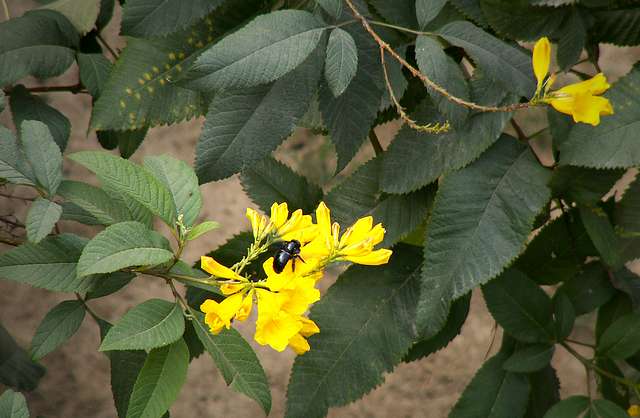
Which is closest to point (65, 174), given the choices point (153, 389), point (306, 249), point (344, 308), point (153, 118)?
point (153, 118)

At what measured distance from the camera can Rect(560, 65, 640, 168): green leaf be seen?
81 cm

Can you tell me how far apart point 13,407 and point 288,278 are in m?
0.30

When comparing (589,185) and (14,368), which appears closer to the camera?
(589,185)

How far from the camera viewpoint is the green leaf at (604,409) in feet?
3.20

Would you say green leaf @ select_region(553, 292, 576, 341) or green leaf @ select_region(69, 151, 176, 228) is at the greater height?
green leaf @ select_region(69, 151, 176, 228)

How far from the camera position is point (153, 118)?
3.02 ft

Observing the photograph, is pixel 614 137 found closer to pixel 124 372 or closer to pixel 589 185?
pixel 589 185

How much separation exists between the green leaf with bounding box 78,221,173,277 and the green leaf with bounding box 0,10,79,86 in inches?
14.3

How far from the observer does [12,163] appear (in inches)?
27.2

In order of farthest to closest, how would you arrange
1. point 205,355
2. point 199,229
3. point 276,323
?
point 205,355 → point 199,229 → point 276,323

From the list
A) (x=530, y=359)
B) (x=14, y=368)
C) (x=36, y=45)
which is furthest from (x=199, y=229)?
(x=14, y=368)

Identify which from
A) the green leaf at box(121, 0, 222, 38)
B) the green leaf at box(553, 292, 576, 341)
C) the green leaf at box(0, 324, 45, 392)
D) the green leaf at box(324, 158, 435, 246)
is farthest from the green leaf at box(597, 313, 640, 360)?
the green leaf at box(0, 324, 45, 392)

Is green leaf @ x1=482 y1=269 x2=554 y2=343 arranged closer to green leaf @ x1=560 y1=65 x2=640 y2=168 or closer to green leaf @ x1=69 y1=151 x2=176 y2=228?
green leaf @ x1=560 y1=65 x2=640 y2=168

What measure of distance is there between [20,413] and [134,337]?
155mm
